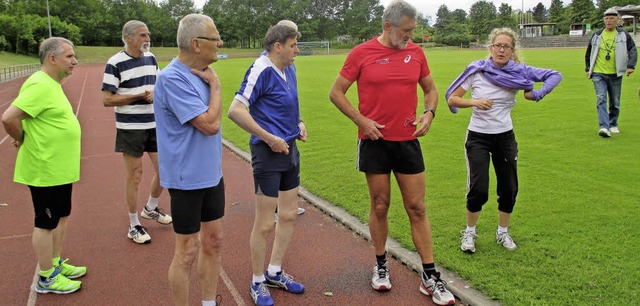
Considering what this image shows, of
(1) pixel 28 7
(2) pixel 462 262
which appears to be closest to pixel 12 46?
(1) pixel 28 7

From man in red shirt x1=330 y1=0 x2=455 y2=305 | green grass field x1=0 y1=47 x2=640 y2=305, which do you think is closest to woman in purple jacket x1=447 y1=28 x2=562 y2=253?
green grass field x1=0 y1=47 x2=640 y2=305

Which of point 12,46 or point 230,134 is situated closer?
point 230,134

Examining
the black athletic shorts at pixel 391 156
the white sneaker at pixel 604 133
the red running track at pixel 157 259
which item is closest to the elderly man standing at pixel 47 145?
the red running track at pixel 157 259

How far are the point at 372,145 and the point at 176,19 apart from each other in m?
114

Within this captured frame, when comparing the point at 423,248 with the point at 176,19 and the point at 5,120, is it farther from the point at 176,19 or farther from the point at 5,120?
A: the point at 176,19

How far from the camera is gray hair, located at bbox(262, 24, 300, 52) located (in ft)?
12.2

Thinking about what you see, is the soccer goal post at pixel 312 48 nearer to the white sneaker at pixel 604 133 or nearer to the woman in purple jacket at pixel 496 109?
the white sneaker at pixel 604 133

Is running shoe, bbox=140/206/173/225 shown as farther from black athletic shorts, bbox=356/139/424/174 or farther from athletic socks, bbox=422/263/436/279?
athletic socks, bbox=422/263/436/279

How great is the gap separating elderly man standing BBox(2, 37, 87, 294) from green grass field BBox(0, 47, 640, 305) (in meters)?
2.73

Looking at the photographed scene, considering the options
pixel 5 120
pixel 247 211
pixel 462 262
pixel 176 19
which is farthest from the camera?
pixel 176 19

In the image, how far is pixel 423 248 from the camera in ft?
13.1

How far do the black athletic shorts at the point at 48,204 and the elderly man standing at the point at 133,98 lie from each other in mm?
1109

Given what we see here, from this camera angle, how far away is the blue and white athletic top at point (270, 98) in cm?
368

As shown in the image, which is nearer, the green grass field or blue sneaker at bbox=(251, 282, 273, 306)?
blue sneaker at bbox=(251, 282, 273, 306)
